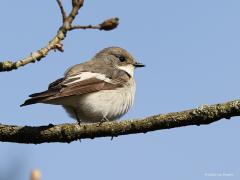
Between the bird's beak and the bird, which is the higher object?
the bird's beak

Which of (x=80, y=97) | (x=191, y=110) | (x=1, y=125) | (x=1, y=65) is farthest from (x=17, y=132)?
(x=80, y=97)

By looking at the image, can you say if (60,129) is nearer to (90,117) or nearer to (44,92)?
(44,92)

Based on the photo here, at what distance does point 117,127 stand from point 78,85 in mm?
2815

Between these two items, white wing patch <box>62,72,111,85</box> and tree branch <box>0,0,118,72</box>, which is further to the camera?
white wing patch <box>62,72,111,85</box>

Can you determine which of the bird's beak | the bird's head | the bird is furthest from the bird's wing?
the bird's beak

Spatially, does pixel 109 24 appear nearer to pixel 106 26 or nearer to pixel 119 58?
pixel 106 26

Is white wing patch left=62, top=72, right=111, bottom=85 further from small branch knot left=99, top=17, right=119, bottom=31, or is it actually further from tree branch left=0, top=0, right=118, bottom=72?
small branch knot left=99, top=17, right=119, bottom=31

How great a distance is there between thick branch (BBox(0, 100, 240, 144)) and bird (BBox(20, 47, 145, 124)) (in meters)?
1.46

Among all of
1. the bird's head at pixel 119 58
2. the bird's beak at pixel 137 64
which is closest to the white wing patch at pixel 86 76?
the bird's head at pixel 119 58

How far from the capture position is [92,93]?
7.14 meters

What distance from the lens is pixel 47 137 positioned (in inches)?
172

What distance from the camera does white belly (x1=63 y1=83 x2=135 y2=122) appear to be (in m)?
6.95

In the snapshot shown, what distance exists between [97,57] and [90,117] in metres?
2.57

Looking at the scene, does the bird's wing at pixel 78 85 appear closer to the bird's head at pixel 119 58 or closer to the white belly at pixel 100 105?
the white belly at pixel 100 105
